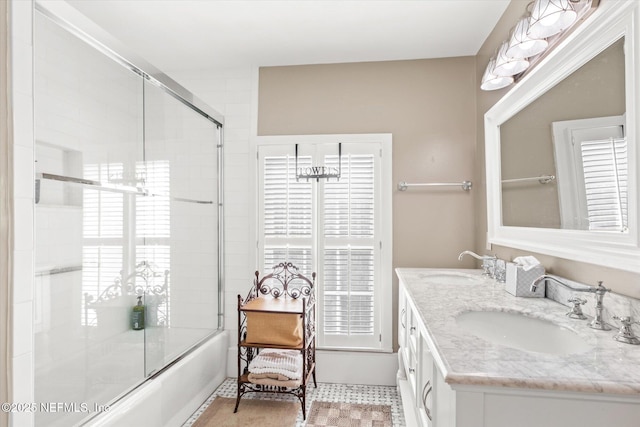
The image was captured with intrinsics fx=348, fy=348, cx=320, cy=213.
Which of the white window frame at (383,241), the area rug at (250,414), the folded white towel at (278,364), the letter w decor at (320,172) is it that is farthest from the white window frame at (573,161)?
the area rug at (250,414)

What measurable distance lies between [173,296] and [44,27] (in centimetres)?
164

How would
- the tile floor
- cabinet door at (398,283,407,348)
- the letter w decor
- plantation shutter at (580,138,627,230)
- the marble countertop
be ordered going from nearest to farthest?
1. the marble countertop
2. plantation shutter at (580,138,627,230)
3. cabinet door at (398,283,407,348)
4. the tile floor
5. the letter w decor

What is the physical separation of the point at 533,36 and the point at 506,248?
1137 mm

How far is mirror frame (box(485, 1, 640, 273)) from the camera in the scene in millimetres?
1050

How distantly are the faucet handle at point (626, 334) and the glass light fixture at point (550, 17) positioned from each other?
1.12 metres

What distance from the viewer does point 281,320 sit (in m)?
2.18

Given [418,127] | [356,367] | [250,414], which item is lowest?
[250,414]

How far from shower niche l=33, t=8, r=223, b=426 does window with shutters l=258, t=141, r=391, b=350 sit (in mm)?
760

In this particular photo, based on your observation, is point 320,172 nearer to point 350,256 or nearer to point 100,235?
point 350,256

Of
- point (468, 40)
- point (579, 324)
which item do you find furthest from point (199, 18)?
point (579, 324)

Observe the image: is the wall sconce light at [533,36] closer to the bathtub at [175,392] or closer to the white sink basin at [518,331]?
the white sink basin at [518,331]

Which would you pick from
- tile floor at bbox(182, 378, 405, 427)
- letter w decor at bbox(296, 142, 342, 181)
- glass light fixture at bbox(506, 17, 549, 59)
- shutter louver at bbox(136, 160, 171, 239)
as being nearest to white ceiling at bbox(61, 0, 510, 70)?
glass light fixture at bbox(506, 17, 549, 59)

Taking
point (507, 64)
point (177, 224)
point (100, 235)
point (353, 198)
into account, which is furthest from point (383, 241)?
point (100, 235)

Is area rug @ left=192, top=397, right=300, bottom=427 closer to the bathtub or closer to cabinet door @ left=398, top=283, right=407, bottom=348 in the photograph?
the bathtub
